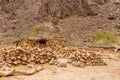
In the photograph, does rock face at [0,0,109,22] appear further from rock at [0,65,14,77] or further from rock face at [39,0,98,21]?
rock at [0,65,14,77]

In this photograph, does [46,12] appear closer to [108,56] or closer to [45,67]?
[108,56]

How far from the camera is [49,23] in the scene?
428 inches

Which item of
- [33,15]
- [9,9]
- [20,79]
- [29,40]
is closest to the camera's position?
[20,79]

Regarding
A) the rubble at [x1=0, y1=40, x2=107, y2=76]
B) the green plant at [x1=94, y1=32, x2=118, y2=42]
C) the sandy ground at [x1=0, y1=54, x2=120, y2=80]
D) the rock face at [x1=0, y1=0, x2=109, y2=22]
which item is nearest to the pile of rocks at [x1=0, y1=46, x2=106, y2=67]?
the rubble at [x1=0, y1=40, x2=107, y2=76]

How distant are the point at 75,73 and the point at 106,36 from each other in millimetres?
4887

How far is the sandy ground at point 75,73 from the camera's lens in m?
5.70

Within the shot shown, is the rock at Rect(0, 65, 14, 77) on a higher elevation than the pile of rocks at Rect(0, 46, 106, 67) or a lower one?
higher

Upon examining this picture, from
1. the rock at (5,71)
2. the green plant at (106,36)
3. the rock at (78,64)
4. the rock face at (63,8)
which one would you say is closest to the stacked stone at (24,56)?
the rock at (78,64)

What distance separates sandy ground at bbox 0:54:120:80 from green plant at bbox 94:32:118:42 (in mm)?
3645

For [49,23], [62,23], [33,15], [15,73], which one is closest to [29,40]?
[49,23]

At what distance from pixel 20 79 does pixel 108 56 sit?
12.0 feet

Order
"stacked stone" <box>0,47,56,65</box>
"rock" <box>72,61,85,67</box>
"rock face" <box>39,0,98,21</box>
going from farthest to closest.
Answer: "rock face" <box>39,0,98,21</box> < "rock" <box>72,61,85,67</box> < "stacked stone" <box>0,47,56,65</box>

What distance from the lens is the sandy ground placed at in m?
5.70

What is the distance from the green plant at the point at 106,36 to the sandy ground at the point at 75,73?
365cm
